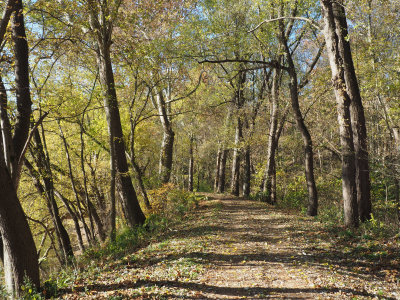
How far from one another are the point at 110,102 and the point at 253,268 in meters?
7.03

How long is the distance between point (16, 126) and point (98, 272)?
3.87 m

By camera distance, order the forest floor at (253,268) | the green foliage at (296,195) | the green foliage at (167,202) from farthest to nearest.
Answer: the green foliage at (296,195) → the green foliage at (167,202) → the forest floor at (253,268)

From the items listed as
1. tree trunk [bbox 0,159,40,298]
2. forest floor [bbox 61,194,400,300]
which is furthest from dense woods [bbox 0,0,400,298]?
forest floor [bbox 61,194,400,300]

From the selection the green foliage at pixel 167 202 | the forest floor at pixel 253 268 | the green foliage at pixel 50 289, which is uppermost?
the green foliage at pixel 167 202

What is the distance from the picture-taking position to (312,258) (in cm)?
555

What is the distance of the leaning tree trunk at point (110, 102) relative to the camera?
27.8ft

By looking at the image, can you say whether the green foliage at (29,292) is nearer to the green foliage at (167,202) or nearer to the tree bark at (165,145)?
the green foliage at (167,202)

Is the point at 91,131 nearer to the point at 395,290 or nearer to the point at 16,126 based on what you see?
the point at 16,126

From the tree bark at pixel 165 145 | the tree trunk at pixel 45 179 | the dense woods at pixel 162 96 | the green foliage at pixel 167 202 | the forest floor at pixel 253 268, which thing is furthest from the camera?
the tree bark at pixel 165 145

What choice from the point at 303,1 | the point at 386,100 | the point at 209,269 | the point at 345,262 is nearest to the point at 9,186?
the point at 209,269

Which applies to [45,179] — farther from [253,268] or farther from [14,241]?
[253,268]

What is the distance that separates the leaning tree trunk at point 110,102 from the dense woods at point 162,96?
51mm

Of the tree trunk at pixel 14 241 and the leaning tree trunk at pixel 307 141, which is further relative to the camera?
the leaning tree trunk at pixel 307 141

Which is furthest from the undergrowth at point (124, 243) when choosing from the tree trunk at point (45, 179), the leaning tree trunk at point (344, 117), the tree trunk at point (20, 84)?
the leaning tree trunk at point (344, 117)
